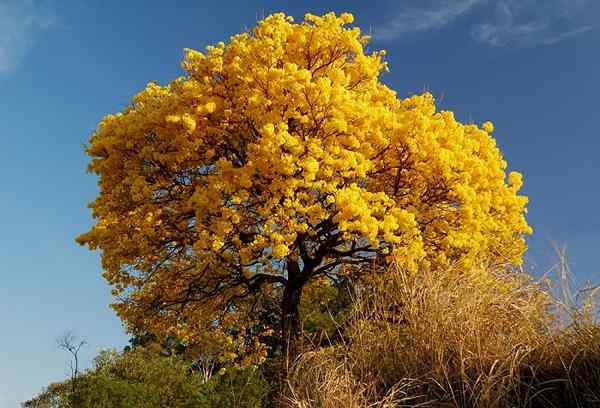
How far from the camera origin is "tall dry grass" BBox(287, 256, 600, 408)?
8.31 m

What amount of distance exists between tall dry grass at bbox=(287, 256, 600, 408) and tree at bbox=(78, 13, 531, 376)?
5604 mm

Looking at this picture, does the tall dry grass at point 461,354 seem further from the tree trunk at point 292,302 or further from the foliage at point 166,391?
the tree trunk at point 292,302

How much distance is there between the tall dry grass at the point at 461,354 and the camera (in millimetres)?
8312

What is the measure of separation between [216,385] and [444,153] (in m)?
8.96

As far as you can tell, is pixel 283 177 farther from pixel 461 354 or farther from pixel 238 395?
pixel 461 354

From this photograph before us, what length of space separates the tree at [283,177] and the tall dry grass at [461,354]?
18.4 feet

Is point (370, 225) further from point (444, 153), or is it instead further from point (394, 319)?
point (394, 319)

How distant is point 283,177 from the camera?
1650cm

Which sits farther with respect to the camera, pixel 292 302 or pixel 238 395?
pixel 292 302

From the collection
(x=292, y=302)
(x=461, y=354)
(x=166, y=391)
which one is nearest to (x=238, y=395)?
(x=166, y=391)

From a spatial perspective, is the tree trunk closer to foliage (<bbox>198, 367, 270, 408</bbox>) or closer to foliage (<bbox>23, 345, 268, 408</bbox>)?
foliage (<bbox>23, 345, 268, 408</bbox>)

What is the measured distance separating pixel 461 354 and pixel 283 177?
882 cm

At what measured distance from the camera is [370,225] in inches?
624

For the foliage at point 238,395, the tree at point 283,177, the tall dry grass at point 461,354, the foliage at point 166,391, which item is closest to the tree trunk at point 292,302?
the tree at point 283,177
